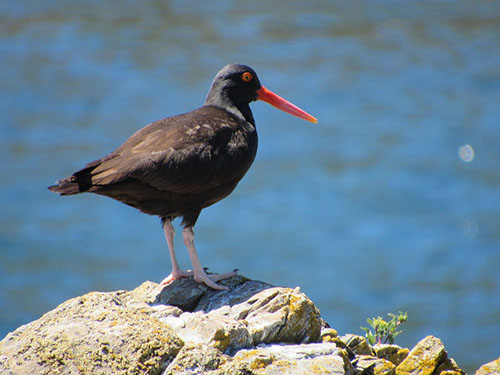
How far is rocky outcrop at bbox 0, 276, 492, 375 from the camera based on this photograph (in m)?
4.69

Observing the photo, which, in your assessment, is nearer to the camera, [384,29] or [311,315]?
[311,315]

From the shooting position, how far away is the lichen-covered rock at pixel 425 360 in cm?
588

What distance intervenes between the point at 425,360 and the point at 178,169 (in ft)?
8.25

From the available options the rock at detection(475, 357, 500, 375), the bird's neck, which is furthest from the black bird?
the rock at detection(475, 357, 500, 375)

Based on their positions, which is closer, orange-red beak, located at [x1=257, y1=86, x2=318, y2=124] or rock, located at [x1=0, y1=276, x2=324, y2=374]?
rock, located at [x1=0, y1=276, x2=324, y2=374]

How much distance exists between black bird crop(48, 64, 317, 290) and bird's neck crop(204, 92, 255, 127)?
17 cm

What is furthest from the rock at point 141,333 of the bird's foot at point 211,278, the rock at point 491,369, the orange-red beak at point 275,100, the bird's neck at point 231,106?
the orange-red beak at point 275,100

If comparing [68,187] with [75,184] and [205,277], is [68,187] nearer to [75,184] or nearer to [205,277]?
[75,184]

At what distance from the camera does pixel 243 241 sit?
3050 centimetres

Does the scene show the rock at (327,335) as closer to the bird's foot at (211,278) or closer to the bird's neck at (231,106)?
the bird's foot at (211,278)

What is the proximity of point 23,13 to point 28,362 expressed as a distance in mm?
31884

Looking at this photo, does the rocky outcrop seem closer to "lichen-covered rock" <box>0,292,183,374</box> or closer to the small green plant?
"lichen-covered rock" <box>0,292,183,374</box>

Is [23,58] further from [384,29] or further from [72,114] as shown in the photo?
[384,29]

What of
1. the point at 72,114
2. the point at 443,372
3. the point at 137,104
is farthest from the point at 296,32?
the point at 443,372
